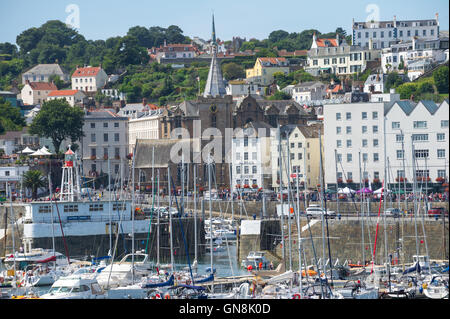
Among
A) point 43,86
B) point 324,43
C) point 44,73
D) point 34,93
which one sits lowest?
point 34,93

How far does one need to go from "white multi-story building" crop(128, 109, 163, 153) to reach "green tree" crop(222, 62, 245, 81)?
24.6 meters

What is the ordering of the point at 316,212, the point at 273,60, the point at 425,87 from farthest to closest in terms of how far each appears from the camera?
the point at 273,60
the point at 425,87
the point at 316,212

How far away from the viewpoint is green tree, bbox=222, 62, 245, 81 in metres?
87.7

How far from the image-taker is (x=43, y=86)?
279ft

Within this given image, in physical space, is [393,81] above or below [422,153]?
above

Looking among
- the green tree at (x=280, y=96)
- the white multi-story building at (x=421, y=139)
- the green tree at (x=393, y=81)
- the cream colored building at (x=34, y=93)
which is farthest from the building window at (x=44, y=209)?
the cream colored building at (x=34, y=93)

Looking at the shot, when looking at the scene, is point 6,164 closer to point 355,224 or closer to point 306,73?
point 355,224

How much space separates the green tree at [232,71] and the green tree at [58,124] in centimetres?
3074

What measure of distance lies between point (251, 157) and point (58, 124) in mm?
14867

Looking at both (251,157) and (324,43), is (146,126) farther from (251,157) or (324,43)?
(324,43)

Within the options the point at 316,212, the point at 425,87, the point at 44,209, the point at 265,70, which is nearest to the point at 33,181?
the point at 44,209

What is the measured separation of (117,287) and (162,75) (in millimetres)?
66695

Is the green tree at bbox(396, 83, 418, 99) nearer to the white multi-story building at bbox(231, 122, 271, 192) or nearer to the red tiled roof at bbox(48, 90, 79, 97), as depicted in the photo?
the white multi-story building at bbox(231, 122, 271, 192)
